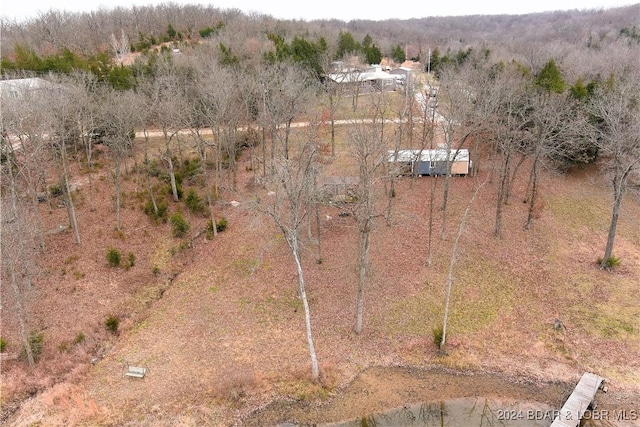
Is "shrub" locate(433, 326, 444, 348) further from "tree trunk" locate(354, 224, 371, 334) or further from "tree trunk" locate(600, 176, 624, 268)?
"tree trunk" locate(600, 176, 624, 268)

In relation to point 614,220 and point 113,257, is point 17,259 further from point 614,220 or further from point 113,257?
point 614,220

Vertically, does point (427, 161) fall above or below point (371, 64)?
below

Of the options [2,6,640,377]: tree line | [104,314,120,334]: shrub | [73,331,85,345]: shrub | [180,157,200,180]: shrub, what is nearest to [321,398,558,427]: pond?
[2,6,640,377]: tree line

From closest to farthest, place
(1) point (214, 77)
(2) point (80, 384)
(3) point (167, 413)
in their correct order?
(3) point (167, 413) → (2) point (80, 384) → (1) point (214, 77)

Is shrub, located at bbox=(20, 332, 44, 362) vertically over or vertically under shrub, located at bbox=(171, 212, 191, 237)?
under

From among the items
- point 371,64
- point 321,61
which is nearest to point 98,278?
point 321,61

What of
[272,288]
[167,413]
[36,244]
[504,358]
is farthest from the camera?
[36,244]

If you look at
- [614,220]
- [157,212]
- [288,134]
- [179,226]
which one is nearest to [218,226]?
[179,226]

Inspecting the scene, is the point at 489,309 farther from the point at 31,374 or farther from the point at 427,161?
the point at 31,374

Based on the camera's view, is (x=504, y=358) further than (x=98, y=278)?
No
